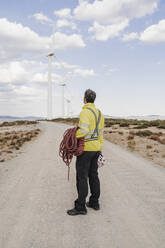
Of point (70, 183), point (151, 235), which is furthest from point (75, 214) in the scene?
point (70, 183)

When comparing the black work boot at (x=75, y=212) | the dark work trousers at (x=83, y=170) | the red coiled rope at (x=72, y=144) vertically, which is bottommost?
the black work boot at (x=75, y=212)

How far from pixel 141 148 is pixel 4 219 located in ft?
36.0

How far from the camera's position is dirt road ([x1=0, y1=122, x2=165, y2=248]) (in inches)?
128

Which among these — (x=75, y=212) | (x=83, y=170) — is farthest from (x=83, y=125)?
(x=75, y=212)

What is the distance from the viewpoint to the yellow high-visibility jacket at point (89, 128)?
3930mm

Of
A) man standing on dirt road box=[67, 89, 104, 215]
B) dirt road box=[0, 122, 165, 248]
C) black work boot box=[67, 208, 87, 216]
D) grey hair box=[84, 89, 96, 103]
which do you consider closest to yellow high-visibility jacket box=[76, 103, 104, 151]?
man standing on dirt road box=[67, 89, 104, 215]

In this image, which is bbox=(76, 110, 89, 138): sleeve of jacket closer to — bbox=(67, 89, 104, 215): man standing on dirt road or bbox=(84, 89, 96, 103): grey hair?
bbox=(67, 89, 104, 215): man standing on dirt road

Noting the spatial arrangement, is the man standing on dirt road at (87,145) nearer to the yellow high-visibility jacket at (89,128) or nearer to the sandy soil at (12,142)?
the yellow high-visibility jacket at (89,128)

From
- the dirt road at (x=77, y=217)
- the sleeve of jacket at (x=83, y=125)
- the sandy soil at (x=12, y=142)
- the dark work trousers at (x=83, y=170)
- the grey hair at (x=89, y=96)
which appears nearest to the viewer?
the dirt road at (x=77, y=217)

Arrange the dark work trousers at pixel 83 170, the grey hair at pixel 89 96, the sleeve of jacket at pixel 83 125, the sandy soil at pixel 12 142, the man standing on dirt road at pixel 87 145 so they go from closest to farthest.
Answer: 1. the sleeve of jacket at pixel 83 125
2. the man standing on dirt road at pixel 87 145
3. the dark work trousers at pixel 83 170
4. the grey hair at pixel 89 96
5. the sandy soil at pixel 12 142

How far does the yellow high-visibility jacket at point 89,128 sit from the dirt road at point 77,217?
144cm

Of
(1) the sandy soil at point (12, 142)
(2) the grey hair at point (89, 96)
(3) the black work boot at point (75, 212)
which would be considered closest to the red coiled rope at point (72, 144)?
(2) the grey hair at point (89, 96)

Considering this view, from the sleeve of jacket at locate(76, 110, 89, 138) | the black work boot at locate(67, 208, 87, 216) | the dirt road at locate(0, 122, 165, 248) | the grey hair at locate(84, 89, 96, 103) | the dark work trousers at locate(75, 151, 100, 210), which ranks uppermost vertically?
the grey hair at locate(84, 89, 96, 103)

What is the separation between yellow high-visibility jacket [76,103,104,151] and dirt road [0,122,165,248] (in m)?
1.44
